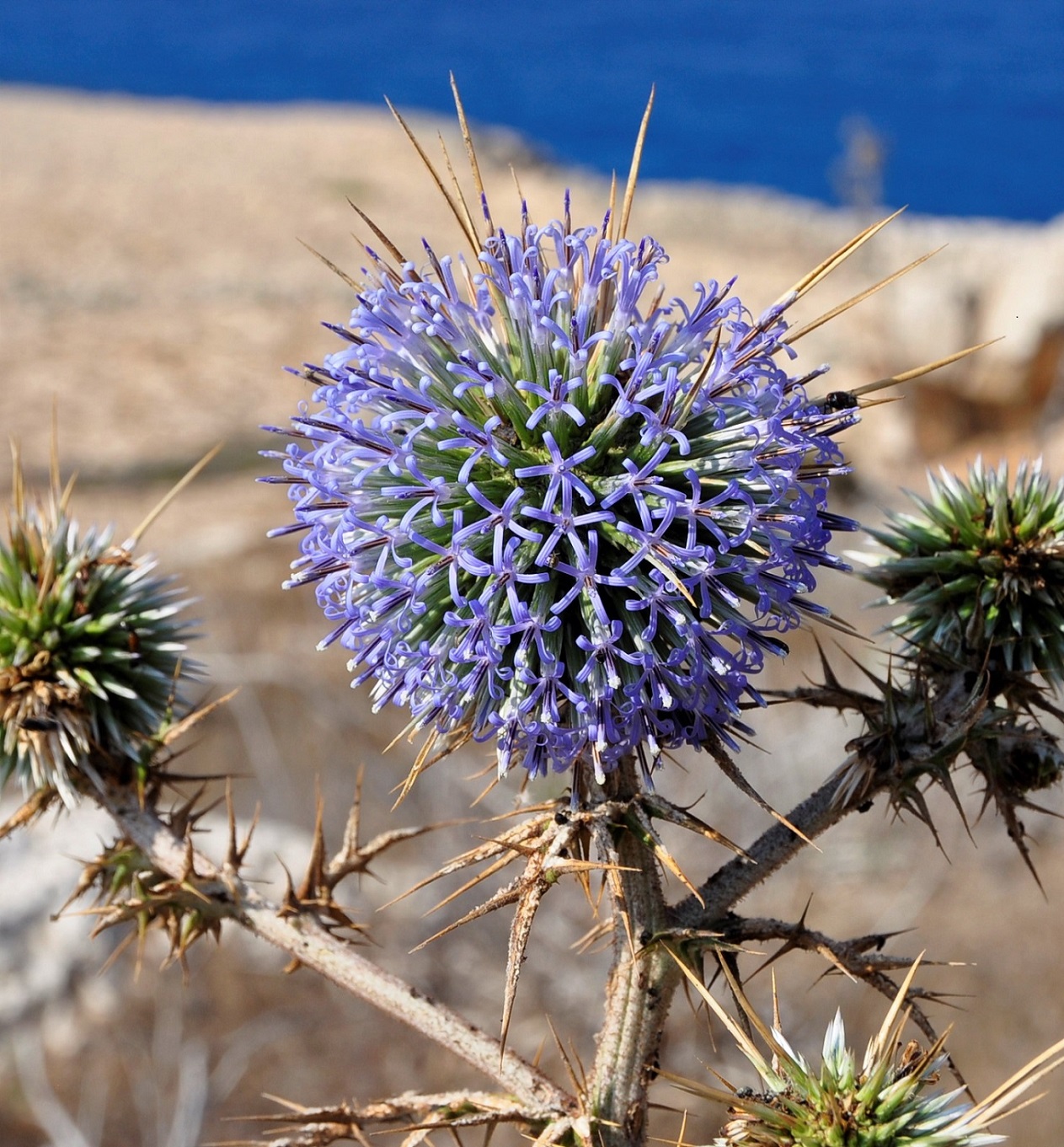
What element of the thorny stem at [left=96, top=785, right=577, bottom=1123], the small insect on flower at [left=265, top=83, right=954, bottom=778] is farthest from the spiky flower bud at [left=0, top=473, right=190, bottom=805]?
the small insect on flower at [left=265, top=83, right=954, bottom=778]

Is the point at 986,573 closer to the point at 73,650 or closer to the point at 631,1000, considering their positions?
the point at 631,1000

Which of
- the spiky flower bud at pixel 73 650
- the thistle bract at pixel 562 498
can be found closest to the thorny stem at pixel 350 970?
the spiky flower bud at pixel 73 650

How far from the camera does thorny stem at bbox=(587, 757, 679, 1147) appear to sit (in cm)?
244

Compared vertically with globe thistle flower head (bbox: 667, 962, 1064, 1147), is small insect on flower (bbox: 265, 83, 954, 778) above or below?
above

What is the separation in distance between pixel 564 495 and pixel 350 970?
4.05 feet

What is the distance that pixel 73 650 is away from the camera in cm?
337

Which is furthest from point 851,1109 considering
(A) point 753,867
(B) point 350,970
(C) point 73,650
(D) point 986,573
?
(C) point 73,650

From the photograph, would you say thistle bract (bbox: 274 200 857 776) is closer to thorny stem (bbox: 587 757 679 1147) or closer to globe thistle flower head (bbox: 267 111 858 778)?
globe thistle flower head (bbox: 267 111 858 778)

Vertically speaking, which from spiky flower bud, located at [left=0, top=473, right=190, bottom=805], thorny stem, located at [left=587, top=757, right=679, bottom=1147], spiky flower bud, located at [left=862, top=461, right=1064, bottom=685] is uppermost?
spiky flower bud, located at [left=0, top=473, right=190, bottom=805]

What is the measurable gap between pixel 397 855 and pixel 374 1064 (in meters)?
2.08

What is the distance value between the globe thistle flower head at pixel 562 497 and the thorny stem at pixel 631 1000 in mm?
218

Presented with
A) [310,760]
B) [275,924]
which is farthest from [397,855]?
[275,924]

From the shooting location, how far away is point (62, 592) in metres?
3.40

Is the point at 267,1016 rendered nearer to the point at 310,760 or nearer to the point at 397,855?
the point at 397,855
